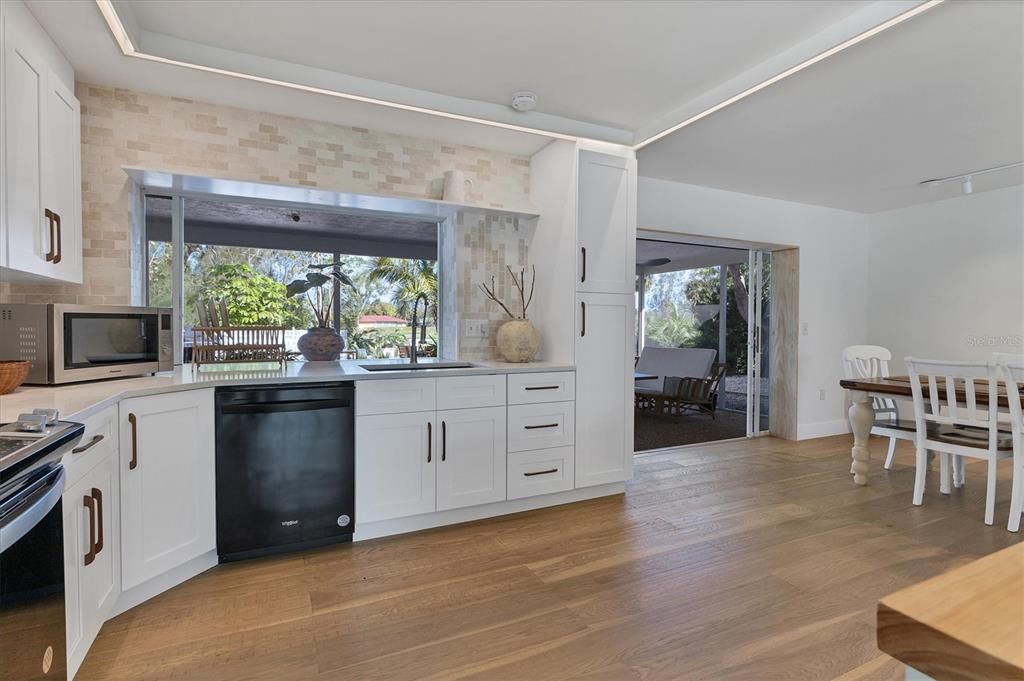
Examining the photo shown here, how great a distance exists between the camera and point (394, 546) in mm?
2660

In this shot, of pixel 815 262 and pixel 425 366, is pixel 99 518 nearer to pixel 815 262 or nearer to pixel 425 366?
pixel 425 366

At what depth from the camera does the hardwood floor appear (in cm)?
174

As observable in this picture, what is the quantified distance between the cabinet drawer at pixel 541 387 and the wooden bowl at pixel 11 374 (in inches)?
84.0

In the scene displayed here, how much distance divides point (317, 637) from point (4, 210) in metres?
1.85

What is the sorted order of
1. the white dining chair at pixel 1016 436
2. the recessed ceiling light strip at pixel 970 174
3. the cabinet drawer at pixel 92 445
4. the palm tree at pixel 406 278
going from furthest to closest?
the recessed ceiling light strip at pixel 970 174 < the palm tree at pixel 406 278 < the white dining chair at pixel 1016 436 < the cabinet drawer at pixel 92 445

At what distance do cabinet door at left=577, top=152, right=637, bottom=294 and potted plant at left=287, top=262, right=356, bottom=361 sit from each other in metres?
1.57

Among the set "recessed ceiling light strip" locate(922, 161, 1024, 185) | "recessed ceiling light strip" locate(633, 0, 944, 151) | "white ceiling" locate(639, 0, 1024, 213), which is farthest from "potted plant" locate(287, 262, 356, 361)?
"recessed ceiling light strip" locate(922, 161, 1024, 185)

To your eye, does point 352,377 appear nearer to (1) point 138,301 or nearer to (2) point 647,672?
(1) point 138,301

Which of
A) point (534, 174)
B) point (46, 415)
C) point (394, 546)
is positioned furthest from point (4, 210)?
point (534, 174)

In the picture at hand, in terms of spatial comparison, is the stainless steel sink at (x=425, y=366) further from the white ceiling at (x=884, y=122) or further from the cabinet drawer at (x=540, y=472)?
the white ceiling at (x=884, y=122)

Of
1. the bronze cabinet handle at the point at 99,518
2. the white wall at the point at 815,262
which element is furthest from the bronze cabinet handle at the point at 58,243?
the white wall at the point at 815,262

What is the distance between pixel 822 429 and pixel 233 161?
5762 mm

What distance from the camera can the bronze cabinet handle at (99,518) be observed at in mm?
1721

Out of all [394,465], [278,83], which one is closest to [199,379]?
[394,465]
